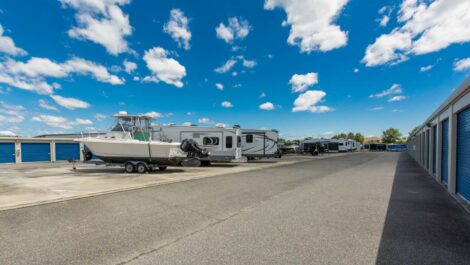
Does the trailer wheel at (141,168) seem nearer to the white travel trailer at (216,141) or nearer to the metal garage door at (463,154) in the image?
the white travel trailer at (216,141)

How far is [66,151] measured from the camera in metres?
21.8

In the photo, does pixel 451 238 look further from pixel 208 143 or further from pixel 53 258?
pixel 208 143

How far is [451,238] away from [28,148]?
2619cm

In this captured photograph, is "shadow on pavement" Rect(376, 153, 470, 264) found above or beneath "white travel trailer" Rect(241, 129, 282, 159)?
beneath

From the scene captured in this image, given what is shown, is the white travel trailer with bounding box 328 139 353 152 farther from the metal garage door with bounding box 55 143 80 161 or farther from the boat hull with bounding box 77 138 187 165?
the metal garage door with bounding box 55 143 80 161

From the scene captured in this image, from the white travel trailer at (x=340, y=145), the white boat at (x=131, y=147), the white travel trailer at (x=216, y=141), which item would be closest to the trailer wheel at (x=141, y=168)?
the white boat at (x=131, y=147)

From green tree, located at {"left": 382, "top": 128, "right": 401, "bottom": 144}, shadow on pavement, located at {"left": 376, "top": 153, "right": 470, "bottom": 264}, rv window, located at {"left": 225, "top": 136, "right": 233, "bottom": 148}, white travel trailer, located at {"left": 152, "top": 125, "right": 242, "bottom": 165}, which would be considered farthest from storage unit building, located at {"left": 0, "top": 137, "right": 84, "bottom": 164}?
green tree, located at {"left": 382, "top": 128, "right": 401, "bottom": 144}

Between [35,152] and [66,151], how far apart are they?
228 cm

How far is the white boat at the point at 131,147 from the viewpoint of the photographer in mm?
12125

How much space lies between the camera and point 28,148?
19.5 meters

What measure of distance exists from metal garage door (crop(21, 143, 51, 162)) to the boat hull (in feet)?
38.2

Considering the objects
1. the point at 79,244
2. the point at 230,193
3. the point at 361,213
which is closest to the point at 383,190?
the point at 361,213

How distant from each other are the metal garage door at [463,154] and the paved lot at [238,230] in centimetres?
58

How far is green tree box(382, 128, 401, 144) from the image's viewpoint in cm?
10269
